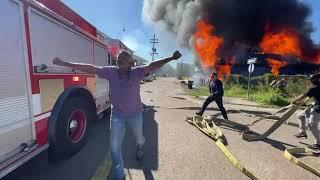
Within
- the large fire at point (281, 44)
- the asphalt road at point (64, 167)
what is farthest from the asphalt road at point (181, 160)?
the large fire at point (281, 44)

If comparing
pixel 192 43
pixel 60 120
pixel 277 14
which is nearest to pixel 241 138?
pixel 60 120

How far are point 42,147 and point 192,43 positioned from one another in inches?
1145

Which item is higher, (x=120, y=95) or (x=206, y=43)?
(x=206, y=43)

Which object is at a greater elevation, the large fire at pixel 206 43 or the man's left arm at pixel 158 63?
the large fire at pixel 206 43

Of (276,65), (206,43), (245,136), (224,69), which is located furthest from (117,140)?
(276,65)

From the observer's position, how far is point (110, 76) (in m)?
3.83

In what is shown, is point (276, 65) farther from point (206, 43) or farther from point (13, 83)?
point (13, 83)

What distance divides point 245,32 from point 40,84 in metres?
33.1

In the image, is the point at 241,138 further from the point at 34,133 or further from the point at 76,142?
the point at 34,133

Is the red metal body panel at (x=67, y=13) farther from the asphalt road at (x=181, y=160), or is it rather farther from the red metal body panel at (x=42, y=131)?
the asphalt road at (x=181, y=160)

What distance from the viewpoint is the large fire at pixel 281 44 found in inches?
1414

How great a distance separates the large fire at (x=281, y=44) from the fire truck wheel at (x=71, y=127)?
34432mm

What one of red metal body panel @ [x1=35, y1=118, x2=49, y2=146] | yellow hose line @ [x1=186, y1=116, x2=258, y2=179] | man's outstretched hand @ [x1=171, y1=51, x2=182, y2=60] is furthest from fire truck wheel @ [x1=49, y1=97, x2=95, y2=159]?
yellow hose line @ [x1=186, y1=116, x2=258, y2=179]

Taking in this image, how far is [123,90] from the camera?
376cm
